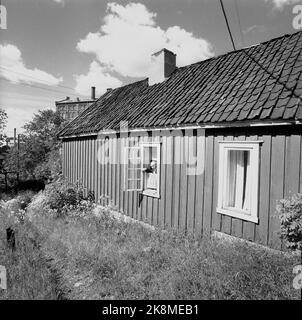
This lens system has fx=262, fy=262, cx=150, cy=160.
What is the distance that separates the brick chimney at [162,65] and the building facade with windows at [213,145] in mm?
69

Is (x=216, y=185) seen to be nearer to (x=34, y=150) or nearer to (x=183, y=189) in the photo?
(x=183, y=189)

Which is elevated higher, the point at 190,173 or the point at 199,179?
the point at 190,173

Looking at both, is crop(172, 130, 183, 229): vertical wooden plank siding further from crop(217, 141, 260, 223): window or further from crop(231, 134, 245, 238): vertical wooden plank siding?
crop(231, 134, 245, 238): vertical wooden plank siding

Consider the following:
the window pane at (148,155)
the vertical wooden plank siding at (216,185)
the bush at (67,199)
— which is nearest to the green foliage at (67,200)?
the bush at (67,199)

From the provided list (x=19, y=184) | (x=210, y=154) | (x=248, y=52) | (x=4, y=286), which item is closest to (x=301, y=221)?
(x=210, y=154)

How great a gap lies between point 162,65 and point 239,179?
271 inches

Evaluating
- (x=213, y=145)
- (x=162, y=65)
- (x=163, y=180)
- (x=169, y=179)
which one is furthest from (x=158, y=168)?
(x=162, y=65)

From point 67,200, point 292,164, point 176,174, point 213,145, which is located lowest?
point 67,200

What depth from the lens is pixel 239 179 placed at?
236 inches

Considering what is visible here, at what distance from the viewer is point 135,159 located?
8.71 metres

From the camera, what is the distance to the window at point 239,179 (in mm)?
5539

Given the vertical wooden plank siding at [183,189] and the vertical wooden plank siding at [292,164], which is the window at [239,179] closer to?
the vertical wooden plank siding at [292,164]

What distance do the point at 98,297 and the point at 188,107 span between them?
5.26 meters

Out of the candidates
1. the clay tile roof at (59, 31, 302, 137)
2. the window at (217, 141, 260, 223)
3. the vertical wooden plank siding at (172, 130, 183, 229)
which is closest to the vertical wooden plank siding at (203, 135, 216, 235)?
the window at (217, 141, 260, 223)
